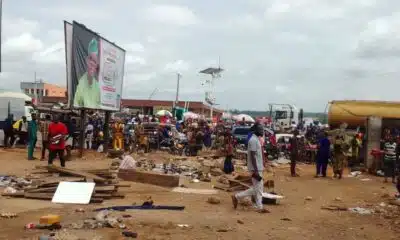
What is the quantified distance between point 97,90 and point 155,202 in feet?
38.5

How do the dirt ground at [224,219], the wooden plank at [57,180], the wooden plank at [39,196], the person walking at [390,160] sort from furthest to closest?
the person walking at [390,160]
the wooden plank at [57,180]
the wooden plank at [39,196]
the dirt ground at [224,219]

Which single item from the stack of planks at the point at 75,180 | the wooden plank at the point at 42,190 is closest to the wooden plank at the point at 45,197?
the stack of planks at the point at 75,180

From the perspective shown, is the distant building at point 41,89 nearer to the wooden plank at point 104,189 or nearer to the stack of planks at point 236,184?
the stack of planks at point 236,184

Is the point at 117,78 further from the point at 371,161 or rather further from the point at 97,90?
the point at 371,161

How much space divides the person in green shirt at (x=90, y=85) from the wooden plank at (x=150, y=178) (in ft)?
21.6

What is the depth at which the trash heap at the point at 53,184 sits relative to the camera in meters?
11.4

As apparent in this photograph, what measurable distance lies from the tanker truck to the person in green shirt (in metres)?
11.0

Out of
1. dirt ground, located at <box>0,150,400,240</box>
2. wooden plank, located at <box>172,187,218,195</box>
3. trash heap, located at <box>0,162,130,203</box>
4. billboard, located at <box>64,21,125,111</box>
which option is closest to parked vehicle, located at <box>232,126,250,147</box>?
billboard, located at <box>64,21,125,111</box>

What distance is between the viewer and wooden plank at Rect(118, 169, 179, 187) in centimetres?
1426

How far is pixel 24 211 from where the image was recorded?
9938mm

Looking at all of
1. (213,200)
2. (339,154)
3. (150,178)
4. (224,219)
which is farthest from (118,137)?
(224,219)

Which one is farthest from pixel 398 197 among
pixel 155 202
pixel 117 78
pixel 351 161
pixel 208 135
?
pixel 208 135

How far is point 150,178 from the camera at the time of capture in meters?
14.5

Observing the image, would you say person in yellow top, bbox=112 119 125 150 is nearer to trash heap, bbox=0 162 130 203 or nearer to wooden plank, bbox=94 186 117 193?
trash heap, bbox=0 162 130 203
